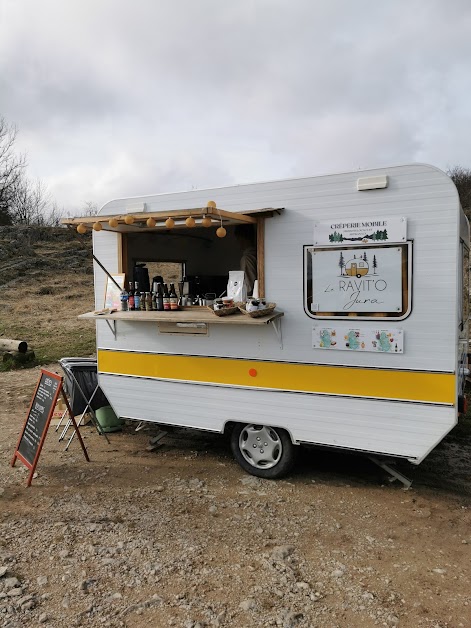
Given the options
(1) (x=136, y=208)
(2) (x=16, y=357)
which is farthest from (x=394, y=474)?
(2) (x=16, y=357)

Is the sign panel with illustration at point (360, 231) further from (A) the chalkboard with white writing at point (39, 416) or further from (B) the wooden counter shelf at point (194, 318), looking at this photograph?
(A) the chalkboard with white writing at point (39, 416)

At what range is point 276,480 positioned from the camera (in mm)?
4652

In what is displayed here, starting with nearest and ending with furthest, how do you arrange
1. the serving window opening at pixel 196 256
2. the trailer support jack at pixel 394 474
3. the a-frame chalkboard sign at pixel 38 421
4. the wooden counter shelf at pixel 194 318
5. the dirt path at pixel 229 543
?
1. the dirt path at pixel 229 543
2. the wooden counter shelf at pixel 194 318
3. the trailer support jack at pixel 394 474
4. the a-frame chalkboard sign at pixel 38 421
5. the serving window opening at pixel 196 256

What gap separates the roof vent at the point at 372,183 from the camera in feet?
13.2

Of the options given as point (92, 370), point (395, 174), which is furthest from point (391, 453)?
point (92, 370)

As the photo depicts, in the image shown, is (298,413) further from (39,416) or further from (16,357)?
(16,357)

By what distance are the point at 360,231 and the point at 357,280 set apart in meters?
0.39

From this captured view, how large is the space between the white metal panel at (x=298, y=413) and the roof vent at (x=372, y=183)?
66.6 inches

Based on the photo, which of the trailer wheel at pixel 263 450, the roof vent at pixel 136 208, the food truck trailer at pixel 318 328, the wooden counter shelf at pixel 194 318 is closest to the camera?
the food truck trailer at pixel 318 328

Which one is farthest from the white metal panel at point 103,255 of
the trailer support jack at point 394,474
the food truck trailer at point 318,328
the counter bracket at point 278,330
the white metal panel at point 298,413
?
the trailer support jack at point 394,474

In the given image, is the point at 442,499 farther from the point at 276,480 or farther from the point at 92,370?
the point at 92,370

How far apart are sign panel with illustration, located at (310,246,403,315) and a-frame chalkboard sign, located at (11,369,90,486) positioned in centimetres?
255

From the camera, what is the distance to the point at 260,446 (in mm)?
4719

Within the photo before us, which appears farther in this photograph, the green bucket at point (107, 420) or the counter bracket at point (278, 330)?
the green bucket at point (107, 420)
